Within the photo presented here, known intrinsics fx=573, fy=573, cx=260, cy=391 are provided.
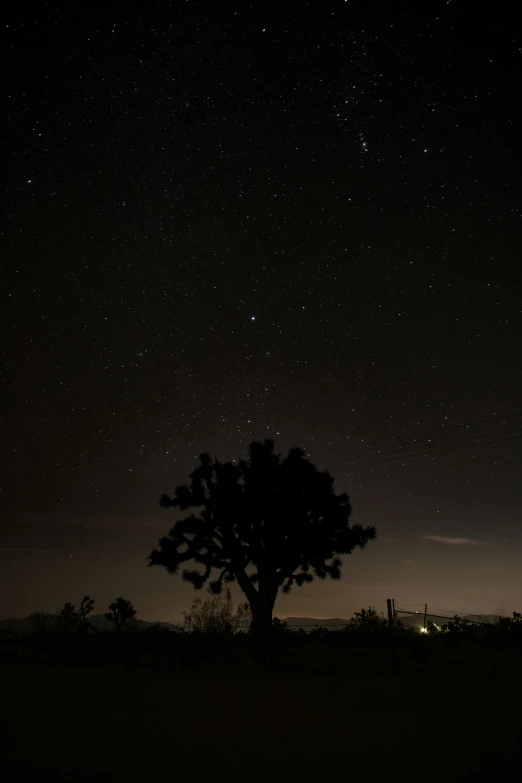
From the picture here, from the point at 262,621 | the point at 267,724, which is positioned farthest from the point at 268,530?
the point at 267,724

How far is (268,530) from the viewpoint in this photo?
1922cm

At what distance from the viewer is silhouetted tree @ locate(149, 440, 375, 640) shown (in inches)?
747

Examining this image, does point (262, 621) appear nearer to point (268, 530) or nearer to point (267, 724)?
point (268, 530)

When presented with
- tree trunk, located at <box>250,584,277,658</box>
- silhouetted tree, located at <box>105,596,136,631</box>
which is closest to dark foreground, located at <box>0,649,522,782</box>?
tree trunk, located at <box>250,584,277,658</box>

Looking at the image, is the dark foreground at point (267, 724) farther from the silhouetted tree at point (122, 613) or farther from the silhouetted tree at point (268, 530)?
the silhouetted tree at point (122, 613)

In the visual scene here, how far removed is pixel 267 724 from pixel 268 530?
1090 cm

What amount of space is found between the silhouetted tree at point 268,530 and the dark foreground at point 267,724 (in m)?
4.99

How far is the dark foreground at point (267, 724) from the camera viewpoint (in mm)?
6148

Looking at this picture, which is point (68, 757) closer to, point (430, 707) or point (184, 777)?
point (184, 777)

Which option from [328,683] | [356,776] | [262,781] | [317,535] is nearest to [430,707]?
[328,683]

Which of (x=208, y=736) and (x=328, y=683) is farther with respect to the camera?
(x=328, y=683)

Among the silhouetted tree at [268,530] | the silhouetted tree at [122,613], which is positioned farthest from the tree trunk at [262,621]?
the silhouetted tree at [122,613]

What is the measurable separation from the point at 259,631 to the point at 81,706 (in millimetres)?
9336

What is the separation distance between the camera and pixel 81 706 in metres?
9.70
